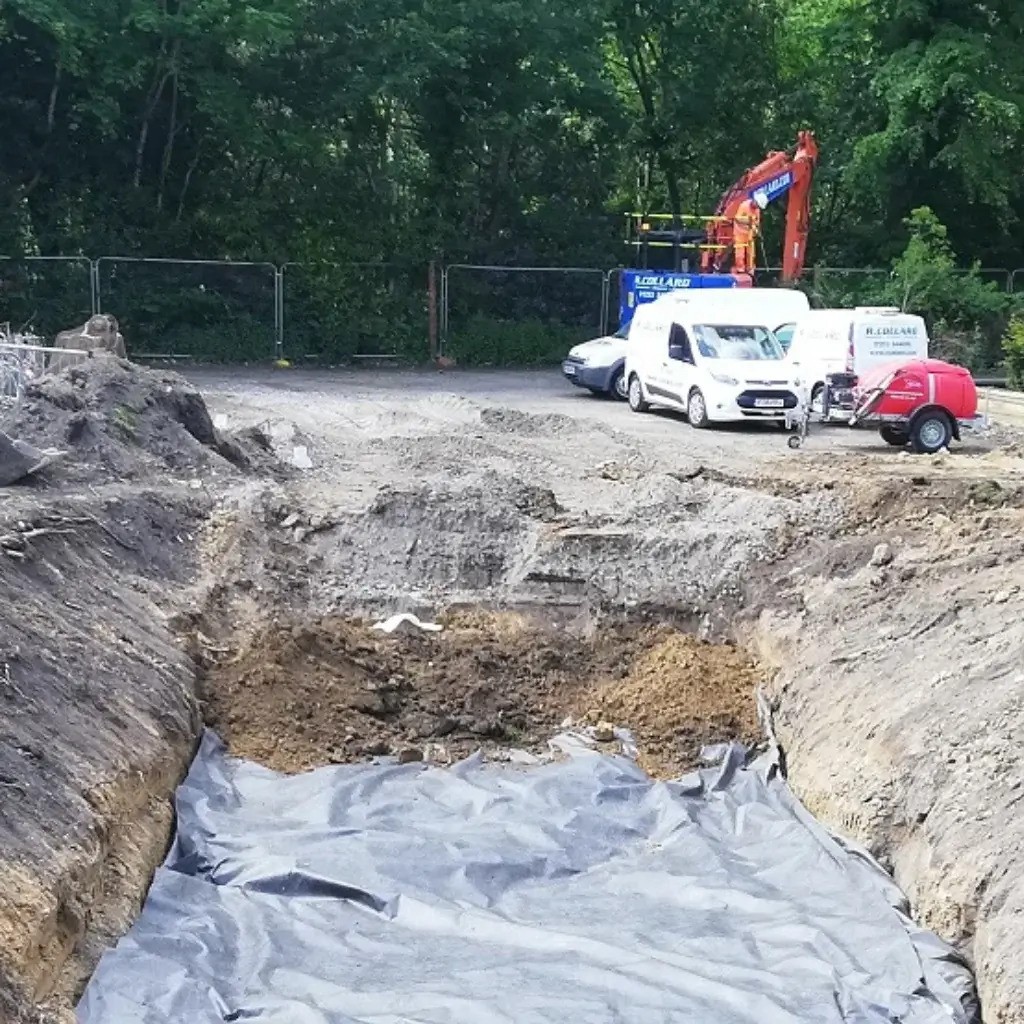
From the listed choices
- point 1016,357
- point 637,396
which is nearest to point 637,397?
point 637,396

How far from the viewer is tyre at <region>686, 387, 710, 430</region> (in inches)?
824

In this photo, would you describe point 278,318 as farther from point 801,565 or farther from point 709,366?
point 801,565


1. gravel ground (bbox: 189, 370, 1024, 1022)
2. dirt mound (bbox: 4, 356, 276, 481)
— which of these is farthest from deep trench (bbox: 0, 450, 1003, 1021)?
dirt mound (bbox: 4, 356, 276, 481)

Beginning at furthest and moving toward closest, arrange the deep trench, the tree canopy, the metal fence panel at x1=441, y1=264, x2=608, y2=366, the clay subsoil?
the metal fence panel at x1=441, y1=264, x2=608, y2=366
the tree canopy
the deep trench
the clay subsoil

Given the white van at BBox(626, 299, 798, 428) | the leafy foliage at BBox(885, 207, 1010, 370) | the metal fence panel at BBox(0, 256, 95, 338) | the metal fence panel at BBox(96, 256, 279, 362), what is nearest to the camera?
the white van at BBox(626, 299, 798, 428)

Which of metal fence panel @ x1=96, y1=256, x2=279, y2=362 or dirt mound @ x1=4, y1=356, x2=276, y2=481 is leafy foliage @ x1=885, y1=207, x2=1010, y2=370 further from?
dirt mound @ x1=4, y1=356, x2=276, y2=481

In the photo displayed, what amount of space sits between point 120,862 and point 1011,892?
398 centimetres

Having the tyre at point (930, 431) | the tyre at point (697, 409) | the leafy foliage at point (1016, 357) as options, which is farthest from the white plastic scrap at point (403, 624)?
the leafy foliage at point (1016, 357)

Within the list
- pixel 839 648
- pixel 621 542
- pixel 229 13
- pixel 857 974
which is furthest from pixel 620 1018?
pixel 229 13

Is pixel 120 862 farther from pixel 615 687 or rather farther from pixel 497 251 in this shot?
pixel 497 251

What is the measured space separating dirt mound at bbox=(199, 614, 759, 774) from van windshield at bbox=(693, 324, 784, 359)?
10.9 m

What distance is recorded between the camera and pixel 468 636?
34.8 ft

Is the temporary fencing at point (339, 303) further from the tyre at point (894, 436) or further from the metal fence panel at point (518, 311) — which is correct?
the tyre at point (894, 436)

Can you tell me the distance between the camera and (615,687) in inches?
393
